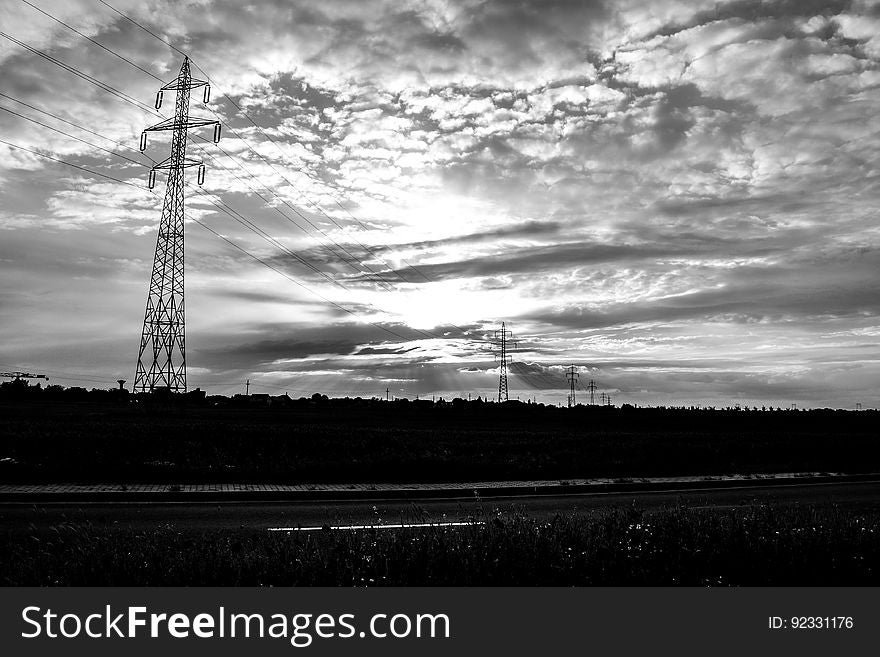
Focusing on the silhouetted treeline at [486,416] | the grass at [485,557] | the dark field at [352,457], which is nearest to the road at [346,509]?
the grass at [485,557]

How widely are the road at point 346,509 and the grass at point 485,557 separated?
166 cm

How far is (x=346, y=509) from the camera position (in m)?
14.4

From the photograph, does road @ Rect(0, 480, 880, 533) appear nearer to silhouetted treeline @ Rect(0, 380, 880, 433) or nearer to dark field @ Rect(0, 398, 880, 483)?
dark field @ Rect(0, 398, 880, 483)

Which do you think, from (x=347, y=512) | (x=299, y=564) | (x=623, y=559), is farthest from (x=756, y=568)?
(x=347, y=512)

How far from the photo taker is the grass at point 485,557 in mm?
6785

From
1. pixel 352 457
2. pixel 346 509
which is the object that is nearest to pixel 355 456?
pixel 352 457

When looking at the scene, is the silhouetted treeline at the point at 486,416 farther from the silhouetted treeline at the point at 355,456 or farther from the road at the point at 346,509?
the road at the point at 346,509

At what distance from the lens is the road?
12117 mm

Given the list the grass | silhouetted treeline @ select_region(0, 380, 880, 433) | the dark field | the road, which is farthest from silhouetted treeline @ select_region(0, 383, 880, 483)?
silhouetted treeline @ select_region(0, 380, 880, 433)

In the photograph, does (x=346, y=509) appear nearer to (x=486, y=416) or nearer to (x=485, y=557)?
(x=485, y=557)

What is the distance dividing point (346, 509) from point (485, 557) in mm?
→ 7487

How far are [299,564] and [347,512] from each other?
705cm

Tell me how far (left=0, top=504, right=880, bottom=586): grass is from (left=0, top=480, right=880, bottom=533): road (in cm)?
166

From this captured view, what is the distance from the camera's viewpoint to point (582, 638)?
5.74 m
